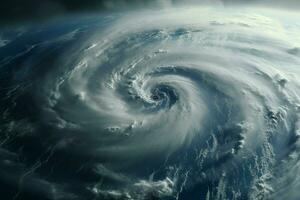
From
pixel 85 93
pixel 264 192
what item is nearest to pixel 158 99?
pixel 85 93

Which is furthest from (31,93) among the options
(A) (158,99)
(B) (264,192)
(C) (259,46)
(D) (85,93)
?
(C) (259,46)

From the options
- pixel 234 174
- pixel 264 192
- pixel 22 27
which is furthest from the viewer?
pixel 22 27

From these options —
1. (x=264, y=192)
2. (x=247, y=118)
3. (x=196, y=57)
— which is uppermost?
(x=196, y=57)

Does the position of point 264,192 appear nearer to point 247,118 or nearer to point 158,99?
point 247,118

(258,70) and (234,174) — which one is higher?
(258,70)

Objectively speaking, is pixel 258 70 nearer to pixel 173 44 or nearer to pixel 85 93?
pixel 173 44

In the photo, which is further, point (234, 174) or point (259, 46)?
point (259, 46)

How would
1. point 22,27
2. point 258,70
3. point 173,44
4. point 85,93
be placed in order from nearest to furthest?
1. point 85,93
2. point 258,70
3. point 173,44
4. point 22,27
